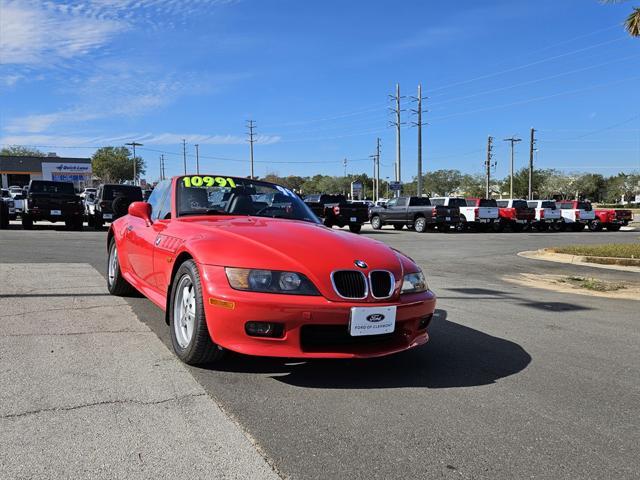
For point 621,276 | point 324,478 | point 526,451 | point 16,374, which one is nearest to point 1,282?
point 16,374

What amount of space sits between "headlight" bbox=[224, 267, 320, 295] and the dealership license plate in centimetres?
32

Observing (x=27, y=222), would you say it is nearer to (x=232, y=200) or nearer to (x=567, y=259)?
(x=232, y=200)

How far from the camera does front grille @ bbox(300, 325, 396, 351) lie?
3822mm

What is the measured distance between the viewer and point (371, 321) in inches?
153

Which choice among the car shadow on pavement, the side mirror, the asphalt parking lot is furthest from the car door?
the car shadow on pavement

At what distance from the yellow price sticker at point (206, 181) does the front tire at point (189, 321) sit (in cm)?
149

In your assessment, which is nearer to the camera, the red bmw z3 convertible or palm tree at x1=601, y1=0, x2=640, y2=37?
the red bmw z3 convertible

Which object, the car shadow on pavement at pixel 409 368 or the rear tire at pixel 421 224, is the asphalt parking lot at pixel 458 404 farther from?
the rear tire at pixel 421 224

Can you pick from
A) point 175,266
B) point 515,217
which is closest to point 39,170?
point 515,217

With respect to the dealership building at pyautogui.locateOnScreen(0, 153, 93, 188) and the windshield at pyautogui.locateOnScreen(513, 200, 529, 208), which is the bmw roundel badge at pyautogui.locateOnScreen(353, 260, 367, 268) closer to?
the windshield at pyautogui.locateOnScreen(513, 200, 529, 208)

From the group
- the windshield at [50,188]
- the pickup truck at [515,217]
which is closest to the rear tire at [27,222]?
the windshield at [50,188]

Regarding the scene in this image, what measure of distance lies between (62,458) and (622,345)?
5119mm

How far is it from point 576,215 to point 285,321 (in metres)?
32.3

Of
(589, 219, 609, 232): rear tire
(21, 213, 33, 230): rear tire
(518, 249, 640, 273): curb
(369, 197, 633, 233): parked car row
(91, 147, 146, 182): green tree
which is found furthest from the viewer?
(91, 147, 146, 182): green tree
